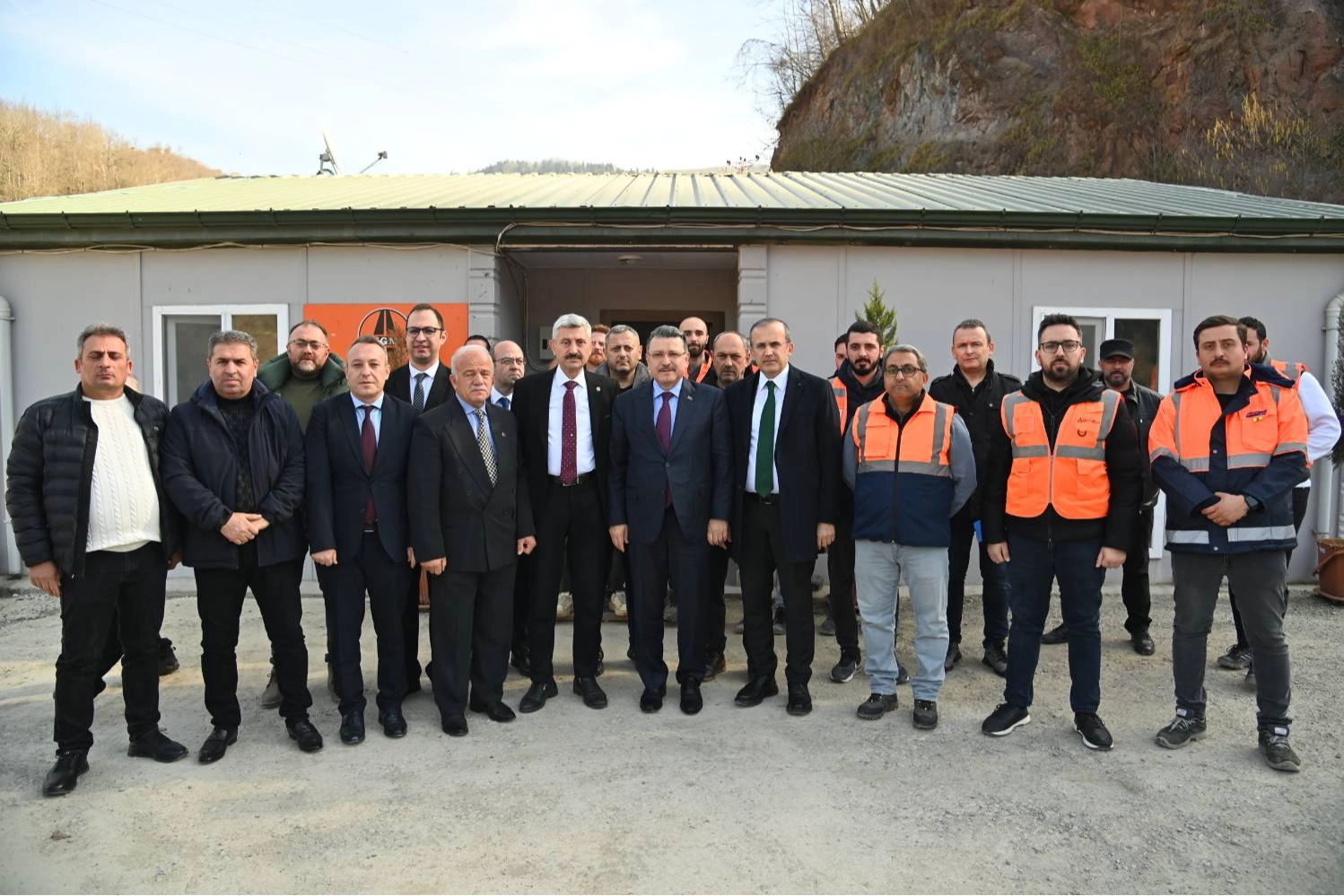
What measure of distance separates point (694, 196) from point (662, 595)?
4875mm

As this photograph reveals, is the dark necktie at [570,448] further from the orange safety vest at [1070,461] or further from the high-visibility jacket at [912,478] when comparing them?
the orange safety vest at [1070,461]

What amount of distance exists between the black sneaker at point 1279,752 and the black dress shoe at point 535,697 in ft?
11.6

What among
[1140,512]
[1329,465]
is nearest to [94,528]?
[1140,512]

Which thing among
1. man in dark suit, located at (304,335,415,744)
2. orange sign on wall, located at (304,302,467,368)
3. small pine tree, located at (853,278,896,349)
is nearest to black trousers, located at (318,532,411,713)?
man in dark suit, located at (304,335,415,744)

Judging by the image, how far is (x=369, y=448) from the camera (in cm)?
422

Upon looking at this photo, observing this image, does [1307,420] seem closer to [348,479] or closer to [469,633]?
[469,633]

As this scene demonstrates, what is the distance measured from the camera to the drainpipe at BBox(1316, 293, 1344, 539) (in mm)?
7113

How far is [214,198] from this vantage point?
8.47 m

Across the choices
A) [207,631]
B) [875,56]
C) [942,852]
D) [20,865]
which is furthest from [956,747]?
[875,56]

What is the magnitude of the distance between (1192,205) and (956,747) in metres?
6.42

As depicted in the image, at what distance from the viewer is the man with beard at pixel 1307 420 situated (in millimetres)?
4777

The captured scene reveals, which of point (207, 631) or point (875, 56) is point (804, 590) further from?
point (875, 56)

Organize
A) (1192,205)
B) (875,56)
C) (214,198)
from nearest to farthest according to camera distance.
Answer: (1192,205)
(214,198)
(875,56)

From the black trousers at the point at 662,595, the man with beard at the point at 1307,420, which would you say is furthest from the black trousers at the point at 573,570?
the man with beard at the point at 1307,420
